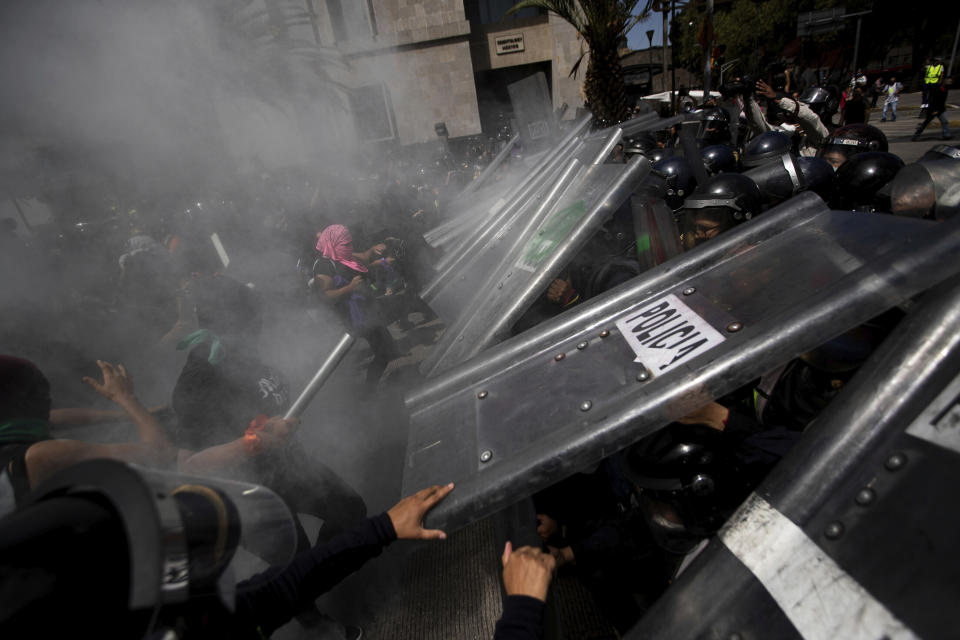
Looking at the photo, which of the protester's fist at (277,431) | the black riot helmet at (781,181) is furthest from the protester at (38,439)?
the black riot helmet at (781,181)

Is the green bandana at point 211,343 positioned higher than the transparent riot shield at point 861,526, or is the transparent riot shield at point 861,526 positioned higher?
the transparent riot shield at point 861,526

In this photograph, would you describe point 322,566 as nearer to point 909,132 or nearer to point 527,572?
point 527,572

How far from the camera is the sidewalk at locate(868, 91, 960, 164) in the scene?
344 inches

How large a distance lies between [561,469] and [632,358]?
35cm

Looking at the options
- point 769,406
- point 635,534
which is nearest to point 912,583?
point 769,406

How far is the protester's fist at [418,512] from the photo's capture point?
3.36 feet

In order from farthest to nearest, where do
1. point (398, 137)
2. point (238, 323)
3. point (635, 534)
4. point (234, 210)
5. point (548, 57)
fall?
point (548, 57) < point (398, 137) < point (234, 210) < point (238, 323) < point (635, 534)

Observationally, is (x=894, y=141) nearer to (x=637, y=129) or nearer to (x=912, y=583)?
(x=637, y=129)

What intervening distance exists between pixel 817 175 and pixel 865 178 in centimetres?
36

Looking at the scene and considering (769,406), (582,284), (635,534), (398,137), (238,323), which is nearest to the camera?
(769,406)

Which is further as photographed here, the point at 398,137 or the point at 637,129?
the point at 398,137

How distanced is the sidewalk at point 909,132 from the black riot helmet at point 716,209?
6275 millimetres

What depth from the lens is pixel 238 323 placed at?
3221mm

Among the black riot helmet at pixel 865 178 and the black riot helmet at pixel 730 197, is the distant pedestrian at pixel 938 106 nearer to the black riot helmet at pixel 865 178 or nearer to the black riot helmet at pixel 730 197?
the black riot helmet at pixel 865 178
